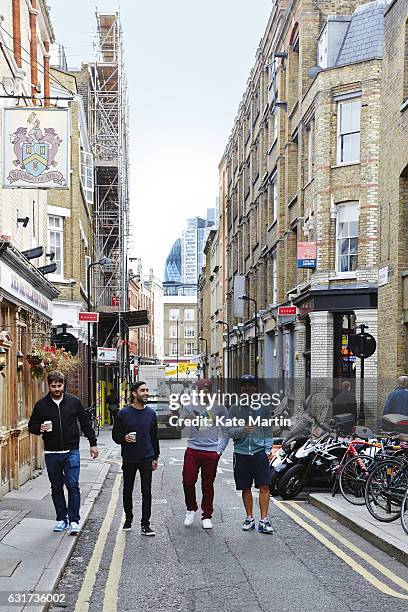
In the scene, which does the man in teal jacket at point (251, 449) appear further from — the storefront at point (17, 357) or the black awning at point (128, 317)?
the black awning at point (128, 317)

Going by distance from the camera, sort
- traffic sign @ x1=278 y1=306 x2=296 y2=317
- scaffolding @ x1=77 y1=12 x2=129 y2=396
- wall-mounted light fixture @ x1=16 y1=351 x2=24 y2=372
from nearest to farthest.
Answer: wall-mounted light fixture @ x1=16 y1=351 x2=24 y2=372
traffic sign @ x1=278 y1=306 x2=296 y2=317
scaffolding @ x1=77 y1=12 x2=129 y2=396

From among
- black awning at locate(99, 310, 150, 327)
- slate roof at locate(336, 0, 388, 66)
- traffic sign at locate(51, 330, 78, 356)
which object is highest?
slate roof at locate(336, 0, 388, 66)

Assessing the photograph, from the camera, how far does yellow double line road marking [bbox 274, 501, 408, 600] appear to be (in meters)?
7.82

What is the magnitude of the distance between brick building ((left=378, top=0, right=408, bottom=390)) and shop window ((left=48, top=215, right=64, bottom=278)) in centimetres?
1522

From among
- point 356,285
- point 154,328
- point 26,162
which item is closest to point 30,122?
point 26,162

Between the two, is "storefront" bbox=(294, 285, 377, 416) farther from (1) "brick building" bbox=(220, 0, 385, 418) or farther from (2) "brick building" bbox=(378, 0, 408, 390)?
(2) "brick building" bbox=(378, 0, 408, 390)

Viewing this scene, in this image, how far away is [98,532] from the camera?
10883 millimetres

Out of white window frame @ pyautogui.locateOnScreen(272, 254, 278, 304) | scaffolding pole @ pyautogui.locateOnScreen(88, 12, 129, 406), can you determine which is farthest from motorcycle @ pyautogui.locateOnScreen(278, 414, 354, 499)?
scaffolding pole @ pyautogui.locateOnScreen(88, 12, 129, 406)

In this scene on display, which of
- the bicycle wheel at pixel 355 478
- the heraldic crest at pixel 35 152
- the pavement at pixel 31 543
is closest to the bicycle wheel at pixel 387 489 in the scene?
the bicycle wheel at pixel 355 478

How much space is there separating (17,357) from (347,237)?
16.6 metres

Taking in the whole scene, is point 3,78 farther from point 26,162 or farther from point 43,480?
point 43,480

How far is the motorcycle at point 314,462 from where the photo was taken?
13664mm

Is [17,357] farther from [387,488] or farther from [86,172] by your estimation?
[86,172]

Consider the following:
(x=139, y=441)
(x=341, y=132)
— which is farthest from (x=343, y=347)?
(x=139, y=441)
